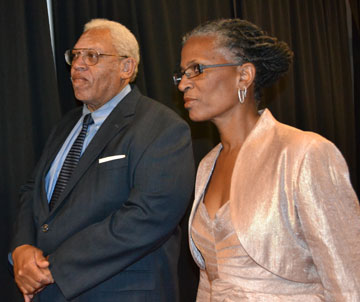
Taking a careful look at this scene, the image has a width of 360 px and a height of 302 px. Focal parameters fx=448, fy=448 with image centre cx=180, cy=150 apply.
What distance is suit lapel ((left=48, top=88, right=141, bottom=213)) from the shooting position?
2.03 m

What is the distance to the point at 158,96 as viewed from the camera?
339 centimetres

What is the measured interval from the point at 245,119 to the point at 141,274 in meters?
0.84

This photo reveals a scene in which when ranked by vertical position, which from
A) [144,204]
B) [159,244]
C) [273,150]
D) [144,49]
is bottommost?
[159,244]

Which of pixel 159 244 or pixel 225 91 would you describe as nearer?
pixel 225 91

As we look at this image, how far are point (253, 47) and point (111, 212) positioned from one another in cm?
92

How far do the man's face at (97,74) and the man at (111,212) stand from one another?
4.1 inches

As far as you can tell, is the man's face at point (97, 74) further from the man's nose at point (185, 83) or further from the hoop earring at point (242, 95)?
the hoop earring at point (242, 95)

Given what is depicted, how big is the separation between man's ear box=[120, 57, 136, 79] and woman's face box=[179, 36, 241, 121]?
0.82 meters

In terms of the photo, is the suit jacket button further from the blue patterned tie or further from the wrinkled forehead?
the wrinkled forehead

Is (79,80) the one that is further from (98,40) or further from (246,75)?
(246,75)

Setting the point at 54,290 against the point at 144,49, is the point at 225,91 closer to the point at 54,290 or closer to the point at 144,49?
the point at 54,290

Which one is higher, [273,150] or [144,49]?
[144,49]

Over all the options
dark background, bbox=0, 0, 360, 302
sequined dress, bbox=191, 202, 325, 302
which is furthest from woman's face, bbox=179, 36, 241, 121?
dark background, bbox=0, 0, 360, 302

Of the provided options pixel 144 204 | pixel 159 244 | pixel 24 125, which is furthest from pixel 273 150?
pixel 24 125
